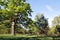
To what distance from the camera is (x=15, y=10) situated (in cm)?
3197

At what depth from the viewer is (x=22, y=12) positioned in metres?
31.8

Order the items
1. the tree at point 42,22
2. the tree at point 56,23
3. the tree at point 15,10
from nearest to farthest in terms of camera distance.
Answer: the tree at point 15,10 < the tree at point 56,23 < the tree at point 42,22

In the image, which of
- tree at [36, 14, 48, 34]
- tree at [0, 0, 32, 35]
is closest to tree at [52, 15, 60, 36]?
tree at [36, 14, 48, 34]

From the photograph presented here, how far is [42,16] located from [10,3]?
21.7 meters

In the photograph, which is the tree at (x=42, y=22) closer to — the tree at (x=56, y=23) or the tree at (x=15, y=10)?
the tree at (x=56, y=23)

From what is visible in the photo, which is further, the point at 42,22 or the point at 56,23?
the point at 42,22

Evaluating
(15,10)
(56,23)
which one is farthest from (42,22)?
(15,10)

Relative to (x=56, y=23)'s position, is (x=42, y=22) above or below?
above

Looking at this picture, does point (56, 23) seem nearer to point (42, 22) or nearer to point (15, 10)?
point (42, 22)

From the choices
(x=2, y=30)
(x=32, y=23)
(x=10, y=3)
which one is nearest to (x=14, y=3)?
(x=10, y=3)

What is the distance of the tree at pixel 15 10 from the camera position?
31.9 meters

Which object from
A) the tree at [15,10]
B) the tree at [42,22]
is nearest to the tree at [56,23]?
the tree at [42,22]

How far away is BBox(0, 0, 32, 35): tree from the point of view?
31875mm

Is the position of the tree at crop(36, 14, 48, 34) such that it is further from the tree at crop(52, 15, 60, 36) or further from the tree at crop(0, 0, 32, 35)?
the tree at crop(0, 0, 32, 35)
